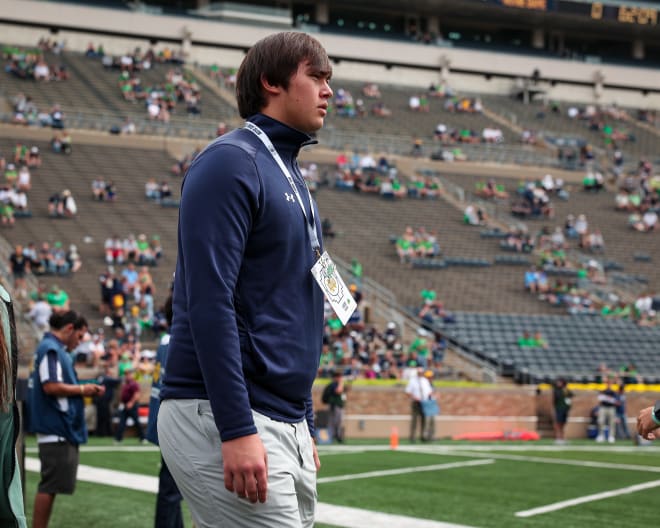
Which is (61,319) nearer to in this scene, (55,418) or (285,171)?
(55,418)

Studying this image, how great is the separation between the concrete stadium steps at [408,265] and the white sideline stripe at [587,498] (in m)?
17.6

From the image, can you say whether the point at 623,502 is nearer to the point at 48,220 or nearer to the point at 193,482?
the point at 193,482

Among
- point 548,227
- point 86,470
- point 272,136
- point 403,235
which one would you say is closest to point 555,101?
point 548,227

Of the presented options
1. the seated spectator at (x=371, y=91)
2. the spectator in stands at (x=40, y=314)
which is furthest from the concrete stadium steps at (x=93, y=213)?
the seated spectator at (x=371, y=91)

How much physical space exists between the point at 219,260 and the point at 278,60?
0.68m

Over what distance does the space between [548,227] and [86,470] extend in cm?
2767

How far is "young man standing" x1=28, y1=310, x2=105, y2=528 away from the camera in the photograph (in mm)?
8039

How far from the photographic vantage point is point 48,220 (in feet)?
99.2

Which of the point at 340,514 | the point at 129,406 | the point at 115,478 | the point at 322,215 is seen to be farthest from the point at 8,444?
the point at 322,215

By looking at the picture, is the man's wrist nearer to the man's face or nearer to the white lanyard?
the white lanyard

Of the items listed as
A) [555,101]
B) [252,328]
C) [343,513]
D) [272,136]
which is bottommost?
[343,513]

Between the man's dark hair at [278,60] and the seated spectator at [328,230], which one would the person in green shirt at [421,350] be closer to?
the seated spectator at [328,230]

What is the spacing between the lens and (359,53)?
54562mm

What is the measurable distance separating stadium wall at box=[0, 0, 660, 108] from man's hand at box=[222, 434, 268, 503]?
4595cm
